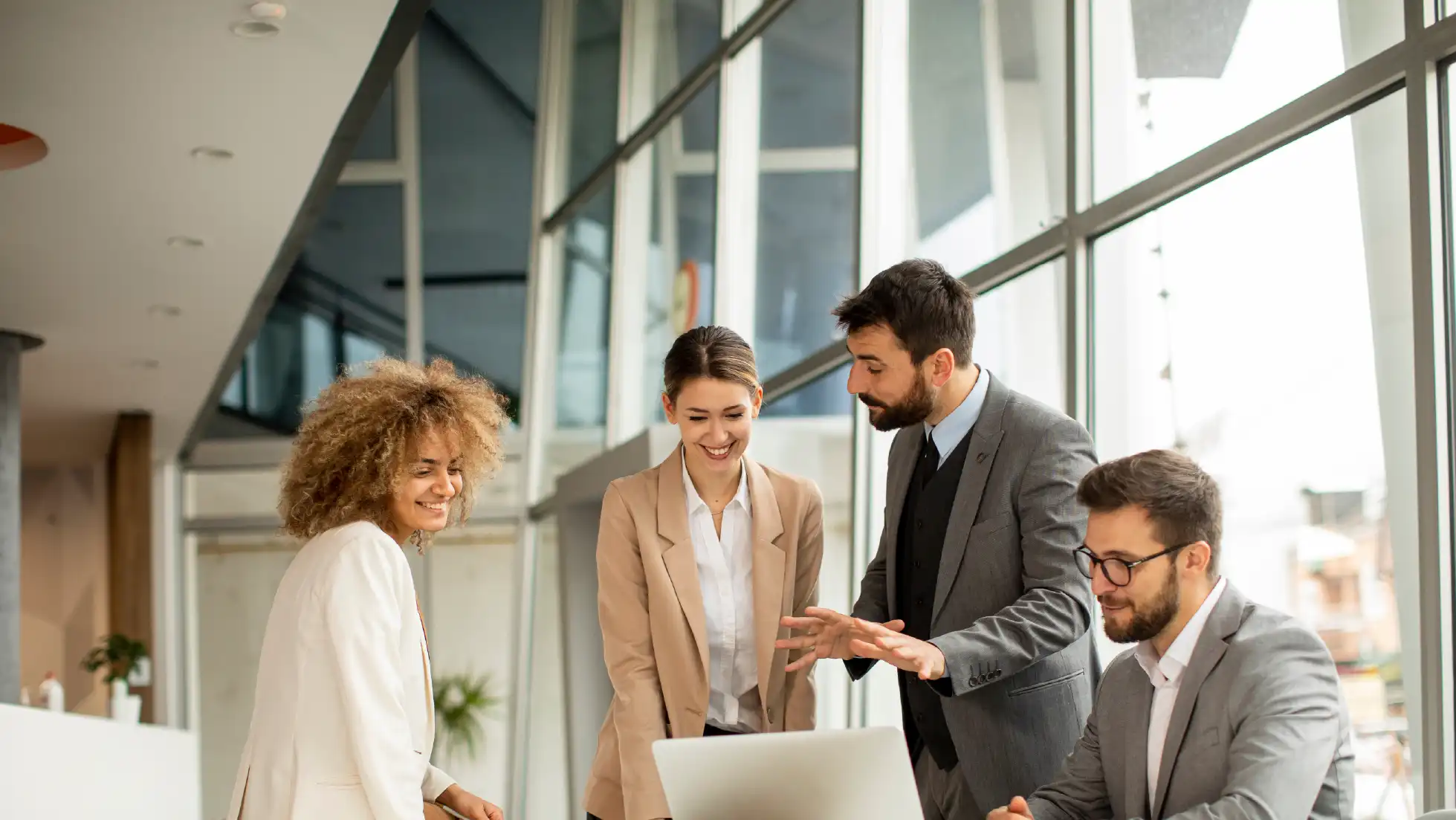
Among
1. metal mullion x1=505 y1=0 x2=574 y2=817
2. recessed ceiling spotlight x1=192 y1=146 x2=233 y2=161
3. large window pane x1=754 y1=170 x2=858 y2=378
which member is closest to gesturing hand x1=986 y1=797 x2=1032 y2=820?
large window pane x1=754 y1=170 x2=858 y2=378

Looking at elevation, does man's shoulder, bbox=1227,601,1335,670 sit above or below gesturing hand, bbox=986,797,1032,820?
above

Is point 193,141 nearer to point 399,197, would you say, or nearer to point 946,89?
point 946,89

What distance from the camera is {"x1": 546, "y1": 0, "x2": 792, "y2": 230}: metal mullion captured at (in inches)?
259

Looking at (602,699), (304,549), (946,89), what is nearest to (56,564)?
(602,699)

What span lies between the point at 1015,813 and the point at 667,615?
2.81 ft

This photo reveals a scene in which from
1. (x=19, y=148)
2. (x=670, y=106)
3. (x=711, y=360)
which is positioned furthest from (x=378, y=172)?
(x=711, y=360)

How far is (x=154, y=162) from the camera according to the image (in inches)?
248

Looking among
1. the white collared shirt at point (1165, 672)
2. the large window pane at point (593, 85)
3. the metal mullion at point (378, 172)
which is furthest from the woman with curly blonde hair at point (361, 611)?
the metal mullion at point (378, 172)

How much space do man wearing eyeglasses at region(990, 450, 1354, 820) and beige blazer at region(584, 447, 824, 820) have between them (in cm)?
67

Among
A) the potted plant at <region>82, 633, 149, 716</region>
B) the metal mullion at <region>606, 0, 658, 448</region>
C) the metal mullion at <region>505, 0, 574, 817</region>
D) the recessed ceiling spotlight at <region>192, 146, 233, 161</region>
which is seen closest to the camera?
the recessed ceiling spotlight at <region>192, 146, 233, 161</region>

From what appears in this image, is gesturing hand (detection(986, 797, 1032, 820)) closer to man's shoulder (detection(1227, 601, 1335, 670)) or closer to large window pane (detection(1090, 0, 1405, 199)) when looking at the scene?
man's shoulder (detection(1227, 601, 1335, 670))

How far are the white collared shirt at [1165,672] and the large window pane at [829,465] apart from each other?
2936 millimetres

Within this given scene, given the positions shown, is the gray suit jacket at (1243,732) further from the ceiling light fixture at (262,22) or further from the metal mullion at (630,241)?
the metal mullion at (630,241)

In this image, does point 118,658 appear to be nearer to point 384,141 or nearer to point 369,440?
point 384,141
